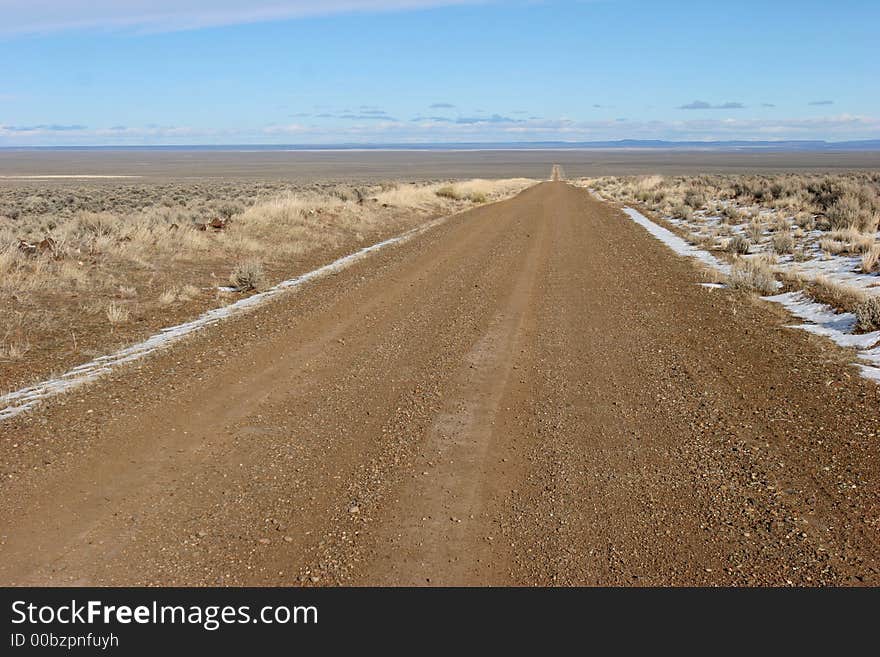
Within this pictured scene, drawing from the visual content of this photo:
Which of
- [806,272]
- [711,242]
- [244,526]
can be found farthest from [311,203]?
[244,526]

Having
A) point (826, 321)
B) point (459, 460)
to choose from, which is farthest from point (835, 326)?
point (459, 460)

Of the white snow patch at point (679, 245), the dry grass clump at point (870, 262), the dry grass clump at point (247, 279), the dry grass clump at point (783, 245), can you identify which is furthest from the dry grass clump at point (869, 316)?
the dry grass clump at point (247, 279)

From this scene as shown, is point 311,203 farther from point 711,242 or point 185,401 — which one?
point 185,401

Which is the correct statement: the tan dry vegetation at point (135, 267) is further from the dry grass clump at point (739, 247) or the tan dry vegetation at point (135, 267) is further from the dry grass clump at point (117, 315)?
the dry grass clump at point (739, 247)

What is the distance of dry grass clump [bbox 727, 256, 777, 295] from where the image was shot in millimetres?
12377

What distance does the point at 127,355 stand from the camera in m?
8.80

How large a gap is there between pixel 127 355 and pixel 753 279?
1035cm

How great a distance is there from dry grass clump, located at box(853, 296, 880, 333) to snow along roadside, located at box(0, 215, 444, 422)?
8.95 metres

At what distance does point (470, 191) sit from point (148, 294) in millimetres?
34787

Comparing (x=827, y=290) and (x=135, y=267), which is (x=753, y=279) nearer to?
(x=827, y=290)

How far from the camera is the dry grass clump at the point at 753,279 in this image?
40.6ft

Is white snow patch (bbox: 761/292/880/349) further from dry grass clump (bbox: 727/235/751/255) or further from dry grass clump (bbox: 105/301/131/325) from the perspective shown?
dry grass clump (bbox: 105/301/131/325)

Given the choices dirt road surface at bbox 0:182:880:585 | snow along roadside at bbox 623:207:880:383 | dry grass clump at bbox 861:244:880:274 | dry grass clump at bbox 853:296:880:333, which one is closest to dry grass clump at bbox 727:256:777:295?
snow along roadside at bbox 623:207:880:383

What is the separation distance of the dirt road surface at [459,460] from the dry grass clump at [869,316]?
27.6 inches
